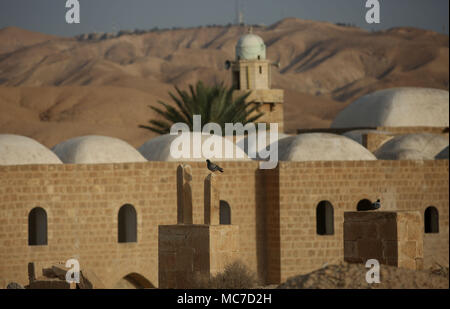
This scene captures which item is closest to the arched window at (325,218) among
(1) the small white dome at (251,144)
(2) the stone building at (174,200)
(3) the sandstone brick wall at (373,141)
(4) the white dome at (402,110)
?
(2) the stone building at (174,200)

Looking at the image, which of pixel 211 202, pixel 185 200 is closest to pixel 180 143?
pixel 185 200

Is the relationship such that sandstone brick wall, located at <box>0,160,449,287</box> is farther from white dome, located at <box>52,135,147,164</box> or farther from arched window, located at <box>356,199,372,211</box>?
white dome, located at <box>52,135,147,164</box>

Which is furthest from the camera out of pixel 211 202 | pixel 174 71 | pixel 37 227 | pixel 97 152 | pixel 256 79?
pixel 174 71

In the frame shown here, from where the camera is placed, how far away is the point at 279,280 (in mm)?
20844

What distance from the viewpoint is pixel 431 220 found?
2262 cm

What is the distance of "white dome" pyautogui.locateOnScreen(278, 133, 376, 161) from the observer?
22328 mm

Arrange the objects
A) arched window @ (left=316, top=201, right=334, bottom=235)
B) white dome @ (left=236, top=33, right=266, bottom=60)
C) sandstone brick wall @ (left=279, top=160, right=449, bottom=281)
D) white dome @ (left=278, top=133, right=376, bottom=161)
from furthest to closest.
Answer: white dome @ (left=236, top=33, right=266, bottom=60) < white dome @ (left=278, top=133, right=376, bottom=161) < arched window @ (left=316, top=201, right=334, bottom=235) < sandstone brick wall @ (left=279, top=160, right=449, bottom=281)

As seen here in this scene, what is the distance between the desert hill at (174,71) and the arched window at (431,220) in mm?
34311

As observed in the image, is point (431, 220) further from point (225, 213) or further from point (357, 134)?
point (357, 134)

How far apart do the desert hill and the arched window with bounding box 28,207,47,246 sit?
3498 centimetres

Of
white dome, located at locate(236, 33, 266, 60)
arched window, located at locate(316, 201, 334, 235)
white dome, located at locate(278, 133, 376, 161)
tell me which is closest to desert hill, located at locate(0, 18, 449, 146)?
white dome, located at locate(236, 33, 266, 60)

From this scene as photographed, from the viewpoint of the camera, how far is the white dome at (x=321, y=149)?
2233cm

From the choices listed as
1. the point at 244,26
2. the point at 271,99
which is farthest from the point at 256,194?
the point at 244,26

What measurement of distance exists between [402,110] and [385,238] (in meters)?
17.8
